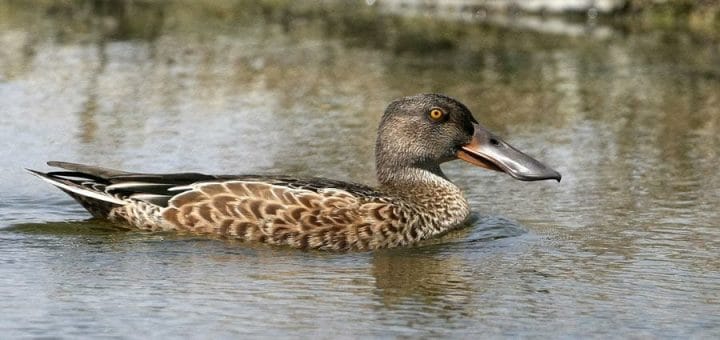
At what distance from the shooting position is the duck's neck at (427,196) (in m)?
9.42

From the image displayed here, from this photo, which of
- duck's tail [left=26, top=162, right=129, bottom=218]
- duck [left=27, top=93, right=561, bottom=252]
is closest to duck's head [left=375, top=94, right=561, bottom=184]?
duck [left=27, top=93, right=561, bottom=252]

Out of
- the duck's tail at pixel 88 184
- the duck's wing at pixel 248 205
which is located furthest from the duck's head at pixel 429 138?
the duck's tail at pixel 88 184

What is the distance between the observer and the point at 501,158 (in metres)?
9.76

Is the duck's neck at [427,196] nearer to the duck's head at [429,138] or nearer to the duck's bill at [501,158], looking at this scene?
the duck's head at [429,138]

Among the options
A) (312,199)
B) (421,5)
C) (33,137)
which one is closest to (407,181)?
(312,199)

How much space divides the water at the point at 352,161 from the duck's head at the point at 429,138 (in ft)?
1.50

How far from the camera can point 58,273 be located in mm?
8023

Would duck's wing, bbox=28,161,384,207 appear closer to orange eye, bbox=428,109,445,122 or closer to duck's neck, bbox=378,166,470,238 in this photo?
duck's neck, bbox=378,166,470,238

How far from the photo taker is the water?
291 inches

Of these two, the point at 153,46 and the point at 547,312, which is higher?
the point at 153,46

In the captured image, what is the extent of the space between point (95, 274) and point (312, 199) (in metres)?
1.51

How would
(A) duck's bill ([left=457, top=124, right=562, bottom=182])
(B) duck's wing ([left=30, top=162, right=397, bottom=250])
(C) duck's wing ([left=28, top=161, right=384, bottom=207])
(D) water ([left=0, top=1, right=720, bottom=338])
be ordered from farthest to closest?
(A) duck's bill ([left=457, top=124, right=562, bottom=182]) → (C) duck's wing ([left=28, top=161, right=384, bottom=207]) → (B) duck's wing ([left=30, top=162, right=397, bottom=250]) → (D) water ([left=0, top=1, right=720, bottom=338])

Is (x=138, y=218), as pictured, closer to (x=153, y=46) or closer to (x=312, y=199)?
(x=312, y=199)

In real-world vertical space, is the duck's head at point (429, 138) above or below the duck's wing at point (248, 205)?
above
